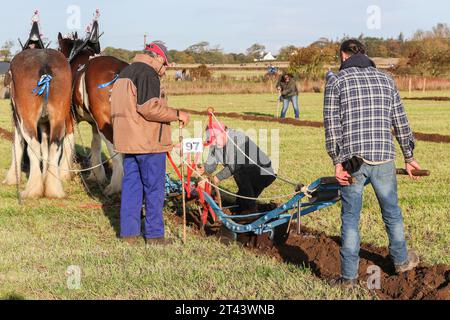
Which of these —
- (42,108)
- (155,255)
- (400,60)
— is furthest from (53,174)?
(400,60)

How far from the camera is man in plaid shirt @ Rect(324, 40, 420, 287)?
541 cm

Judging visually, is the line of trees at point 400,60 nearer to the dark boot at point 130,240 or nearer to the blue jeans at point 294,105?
the blue jeans at point 294,105

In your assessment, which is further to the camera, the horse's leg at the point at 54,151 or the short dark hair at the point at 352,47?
the horse's leg at the point at 54,151

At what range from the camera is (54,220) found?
869 cm

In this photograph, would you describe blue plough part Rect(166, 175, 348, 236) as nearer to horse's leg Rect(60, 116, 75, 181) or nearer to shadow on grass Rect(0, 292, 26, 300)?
shadow on grass Rect(0, 292, 26, 300)

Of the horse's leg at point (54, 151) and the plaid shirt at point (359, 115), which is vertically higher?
the plaid shirt at point (359, 115)

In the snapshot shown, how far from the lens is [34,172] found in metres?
10.0

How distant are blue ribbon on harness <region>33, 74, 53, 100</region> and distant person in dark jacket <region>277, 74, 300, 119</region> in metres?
16.9

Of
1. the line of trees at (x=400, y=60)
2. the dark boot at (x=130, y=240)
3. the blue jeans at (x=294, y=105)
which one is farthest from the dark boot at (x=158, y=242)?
the line of trees at (x=400, y=60)

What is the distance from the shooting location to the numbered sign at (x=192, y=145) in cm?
731

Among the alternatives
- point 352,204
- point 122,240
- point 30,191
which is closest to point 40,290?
point 122,240

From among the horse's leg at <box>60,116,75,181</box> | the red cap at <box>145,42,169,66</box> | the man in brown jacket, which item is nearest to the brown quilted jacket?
the man in brown jacket

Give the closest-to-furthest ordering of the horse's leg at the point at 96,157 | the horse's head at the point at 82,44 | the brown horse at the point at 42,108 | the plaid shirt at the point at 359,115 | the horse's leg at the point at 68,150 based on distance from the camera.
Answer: the plaid shirt at the point at 359,115 < the brown horse at the point at 42,108 < the horse's leg at the point at 68,150 < the horse's leg at the point at 96,157 < the horse's head at the point at 82,44

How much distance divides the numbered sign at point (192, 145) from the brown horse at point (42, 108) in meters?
3.32
